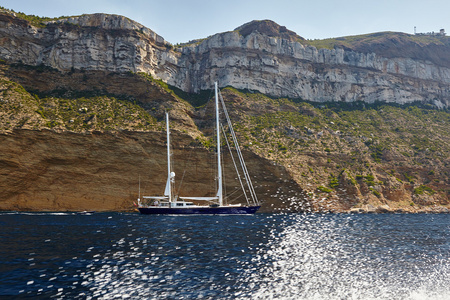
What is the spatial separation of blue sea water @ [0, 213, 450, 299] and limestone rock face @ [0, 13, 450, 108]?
5735cm

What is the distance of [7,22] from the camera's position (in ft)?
226

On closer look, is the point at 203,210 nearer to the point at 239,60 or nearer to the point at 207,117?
the point at 207,117

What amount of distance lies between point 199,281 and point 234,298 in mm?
2955

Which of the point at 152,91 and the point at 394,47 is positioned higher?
the point at 394,47

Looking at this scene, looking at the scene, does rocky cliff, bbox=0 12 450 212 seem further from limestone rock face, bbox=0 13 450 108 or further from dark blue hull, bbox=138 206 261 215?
dark blue hull, bbox=138 206 261 215

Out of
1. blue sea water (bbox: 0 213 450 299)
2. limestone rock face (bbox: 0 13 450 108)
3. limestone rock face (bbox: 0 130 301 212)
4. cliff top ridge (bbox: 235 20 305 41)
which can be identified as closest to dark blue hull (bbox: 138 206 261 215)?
limestone rock face (bbox: 0 130 301 212)

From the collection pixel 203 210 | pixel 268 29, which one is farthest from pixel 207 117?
pixel 268 29

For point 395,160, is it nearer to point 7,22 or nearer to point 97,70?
point 97,70

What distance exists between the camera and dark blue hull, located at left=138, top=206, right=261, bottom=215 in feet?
160

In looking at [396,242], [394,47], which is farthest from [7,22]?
[394,47]

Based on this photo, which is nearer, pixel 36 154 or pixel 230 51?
pixel 36 154

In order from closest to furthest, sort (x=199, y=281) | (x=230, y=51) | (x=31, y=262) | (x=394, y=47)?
(x=199, y=281), (x=31, y=262), (x=230, y=51), (x=394, y=47)

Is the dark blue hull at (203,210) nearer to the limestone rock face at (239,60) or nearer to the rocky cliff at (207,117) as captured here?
the rocky cliff at (207,117)

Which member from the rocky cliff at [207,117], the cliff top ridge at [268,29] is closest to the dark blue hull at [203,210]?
the rocky cliff at [207,117]
